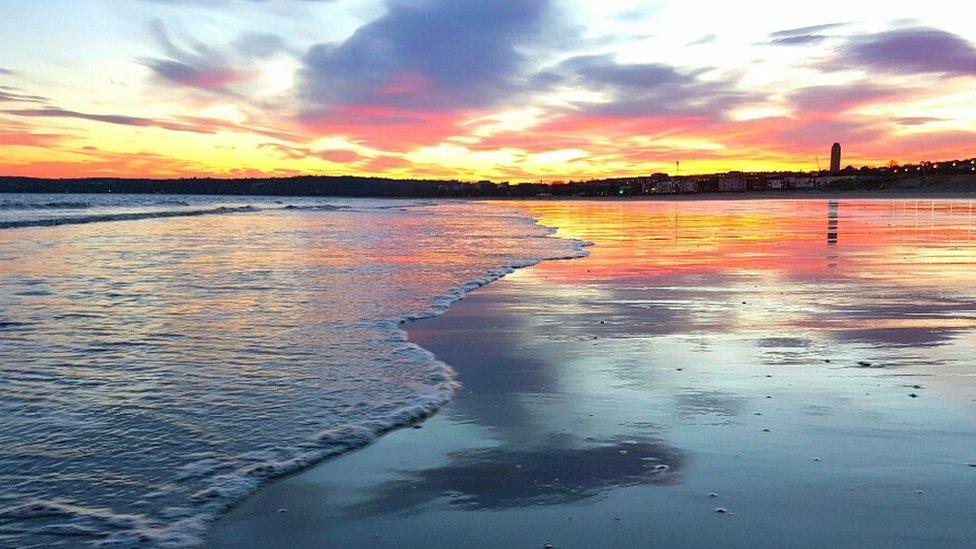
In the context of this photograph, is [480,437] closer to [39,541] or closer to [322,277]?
[39,541]

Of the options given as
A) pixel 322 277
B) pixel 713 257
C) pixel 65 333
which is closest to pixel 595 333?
pixel 65 333

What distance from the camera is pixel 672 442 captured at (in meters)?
3.97

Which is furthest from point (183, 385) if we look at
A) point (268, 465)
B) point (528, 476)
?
point (528, 476)

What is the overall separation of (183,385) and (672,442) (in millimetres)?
3209

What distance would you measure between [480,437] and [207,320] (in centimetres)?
450

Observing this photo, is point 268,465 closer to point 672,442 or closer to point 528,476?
point 528,476

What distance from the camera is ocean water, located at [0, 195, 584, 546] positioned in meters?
3.36

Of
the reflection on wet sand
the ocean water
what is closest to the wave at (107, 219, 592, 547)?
the ocean water

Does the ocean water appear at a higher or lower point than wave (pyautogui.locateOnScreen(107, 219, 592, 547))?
higher

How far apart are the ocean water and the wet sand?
0.94ft

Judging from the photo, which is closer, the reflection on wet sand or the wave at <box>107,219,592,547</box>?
the wave at <box>107,219,592,547</box>

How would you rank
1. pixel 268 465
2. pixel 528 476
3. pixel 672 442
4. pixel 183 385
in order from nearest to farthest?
pixel 528 476
pixel 268 465
pixel 672 442
pixel 183 385

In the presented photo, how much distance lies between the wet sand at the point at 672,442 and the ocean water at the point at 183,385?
0.94 ft

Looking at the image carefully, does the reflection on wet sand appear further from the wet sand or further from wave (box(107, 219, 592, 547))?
wave (box(107, 219, 592, 547))
